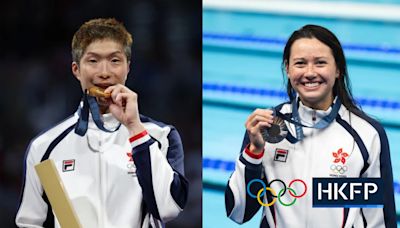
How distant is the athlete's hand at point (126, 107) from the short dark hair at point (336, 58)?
57cm

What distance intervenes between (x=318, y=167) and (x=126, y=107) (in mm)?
706

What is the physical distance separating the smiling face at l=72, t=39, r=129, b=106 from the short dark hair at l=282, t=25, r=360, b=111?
59 cm

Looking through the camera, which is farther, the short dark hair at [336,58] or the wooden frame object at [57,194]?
the short dark hair at [336,58]

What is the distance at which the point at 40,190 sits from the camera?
3273mm

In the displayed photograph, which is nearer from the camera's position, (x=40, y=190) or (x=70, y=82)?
(x=40, y=190)

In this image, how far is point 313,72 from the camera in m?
3.21

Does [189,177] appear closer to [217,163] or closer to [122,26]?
[217,163]

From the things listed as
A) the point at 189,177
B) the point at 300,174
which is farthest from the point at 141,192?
the point at 300,174

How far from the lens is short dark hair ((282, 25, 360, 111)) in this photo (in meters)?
3.27

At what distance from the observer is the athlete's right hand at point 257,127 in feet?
10.5

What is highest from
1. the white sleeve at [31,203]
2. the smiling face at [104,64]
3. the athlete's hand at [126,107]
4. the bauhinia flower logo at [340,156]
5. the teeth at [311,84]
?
the smiling face at [104,64]

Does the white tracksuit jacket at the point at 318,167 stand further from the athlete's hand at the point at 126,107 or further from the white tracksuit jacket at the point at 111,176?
the athlete's hand at the point at 126,107

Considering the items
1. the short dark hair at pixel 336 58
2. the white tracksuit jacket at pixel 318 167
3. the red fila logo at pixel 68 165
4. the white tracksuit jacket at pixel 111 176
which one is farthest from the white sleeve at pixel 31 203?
the short dark hair at pixel 336 58

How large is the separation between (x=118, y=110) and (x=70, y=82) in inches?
16.1
